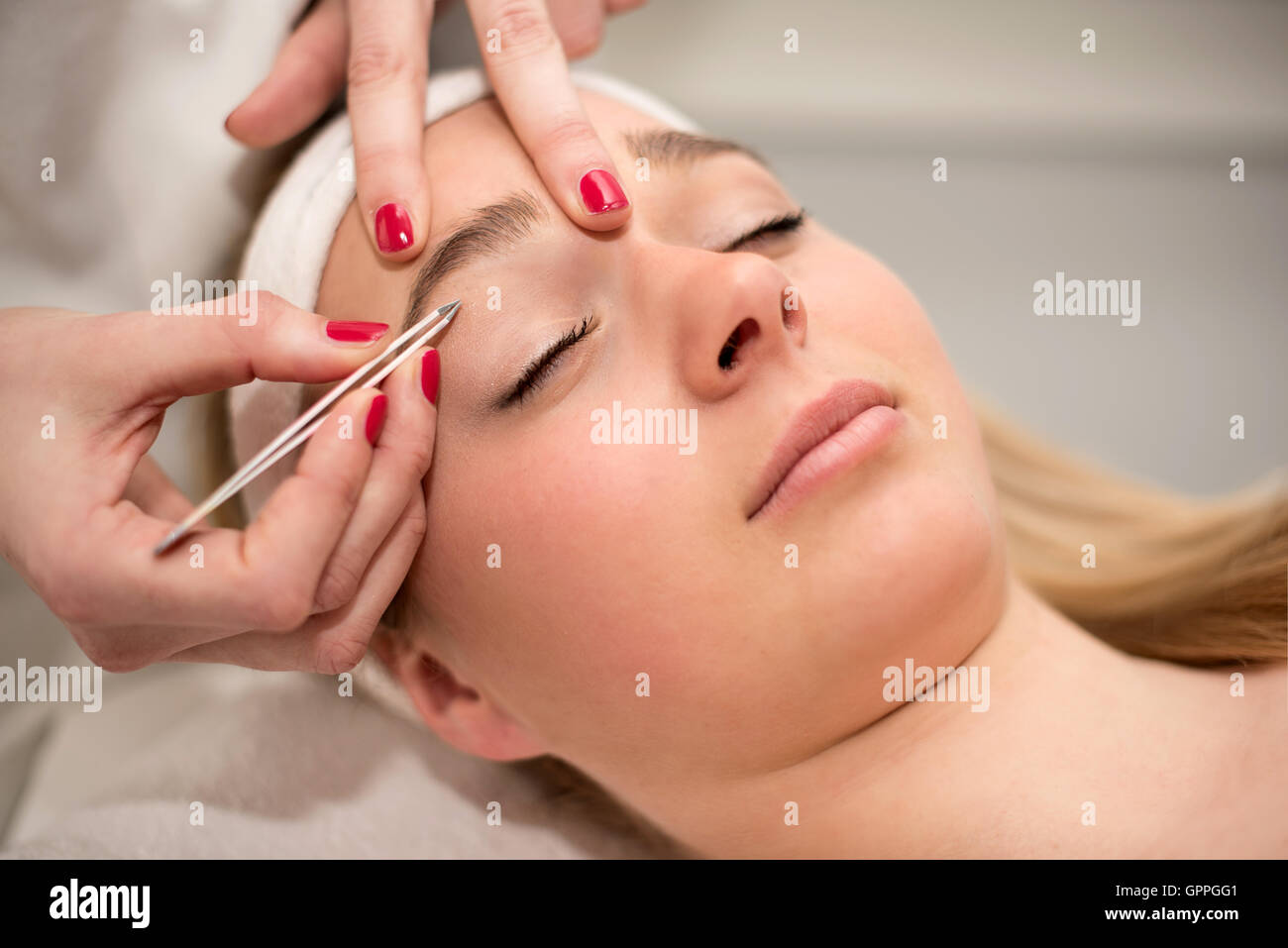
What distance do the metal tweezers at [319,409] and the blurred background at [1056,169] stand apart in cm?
127

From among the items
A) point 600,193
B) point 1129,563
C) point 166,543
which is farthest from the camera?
point 1129,563

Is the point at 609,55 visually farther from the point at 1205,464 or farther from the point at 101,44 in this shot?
the point at 1205,464

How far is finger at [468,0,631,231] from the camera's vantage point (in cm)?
87

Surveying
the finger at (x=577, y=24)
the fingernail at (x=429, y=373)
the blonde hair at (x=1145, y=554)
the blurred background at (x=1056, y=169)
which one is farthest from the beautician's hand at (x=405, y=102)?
the blurred background at (x=1056, y=169)

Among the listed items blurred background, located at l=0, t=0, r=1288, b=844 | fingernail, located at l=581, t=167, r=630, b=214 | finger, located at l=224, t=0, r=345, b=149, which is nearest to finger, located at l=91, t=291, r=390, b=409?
fingernail, located at l=581, t=167, r=630, b=214

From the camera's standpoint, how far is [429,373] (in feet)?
2.81

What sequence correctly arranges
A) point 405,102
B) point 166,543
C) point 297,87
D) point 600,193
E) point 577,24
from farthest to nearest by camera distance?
point 577,24 < point 297,87 < point 405,102 < point 600,193 < point 166,543

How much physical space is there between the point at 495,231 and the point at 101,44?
656 mm

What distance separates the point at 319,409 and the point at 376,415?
→ 0.15 ft

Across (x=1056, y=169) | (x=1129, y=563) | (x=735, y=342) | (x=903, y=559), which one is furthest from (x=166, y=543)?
(x=1056, y=169)

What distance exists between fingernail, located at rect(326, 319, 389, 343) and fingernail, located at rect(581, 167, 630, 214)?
21 centimetres

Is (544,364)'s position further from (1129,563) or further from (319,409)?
(1129,563)

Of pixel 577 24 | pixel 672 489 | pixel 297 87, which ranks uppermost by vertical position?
pixel 577 24
